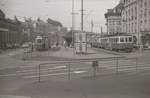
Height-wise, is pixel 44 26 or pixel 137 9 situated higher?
pixel 137 9

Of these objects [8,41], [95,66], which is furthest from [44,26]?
[8,41]

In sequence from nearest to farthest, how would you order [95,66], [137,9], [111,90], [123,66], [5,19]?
[111,90] < [5,19] < [95,66] < [123,66] < [137,9]

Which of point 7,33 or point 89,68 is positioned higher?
point 7,33

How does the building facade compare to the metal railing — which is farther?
the metal railing

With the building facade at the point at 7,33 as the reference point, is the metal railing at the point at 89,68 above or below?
below

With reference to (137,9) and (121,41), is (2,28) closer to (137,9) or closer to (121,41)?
(137,9)

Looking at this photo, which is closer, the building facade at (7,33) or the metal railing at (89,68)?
the building facade at (7,33)

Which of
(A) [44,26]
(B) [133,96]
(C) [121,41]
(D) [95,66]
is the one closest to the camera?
(B) [133,96]

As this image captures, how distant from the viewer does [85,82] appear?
6.05 meters

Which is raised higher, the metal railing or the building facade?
the building facade

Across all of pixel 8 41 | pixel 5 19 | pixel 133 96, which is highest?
pixel 5 19

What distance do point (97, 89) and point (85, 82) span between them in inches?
34.8

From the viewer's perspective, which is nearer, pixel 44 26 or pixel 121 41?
pixel 44 26

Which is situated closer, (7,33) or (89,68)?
(7,33)
